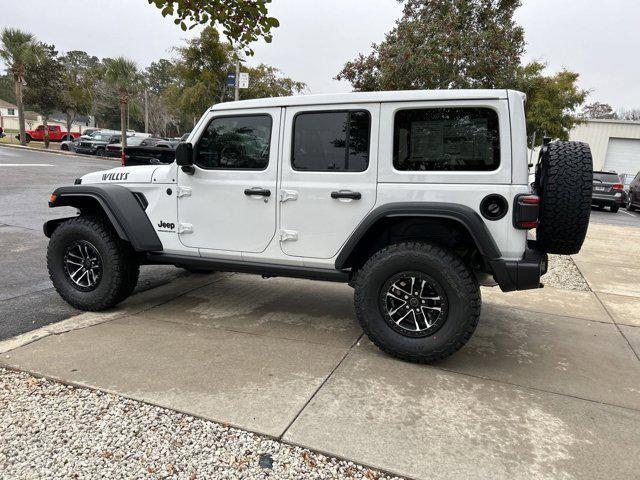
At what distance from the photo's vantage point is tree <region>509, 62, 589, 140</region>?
739 inches

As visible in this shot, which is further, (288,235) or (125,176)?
(125,176)

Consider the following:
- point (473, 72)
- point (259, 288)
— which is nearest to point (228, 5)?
point (259, 288)

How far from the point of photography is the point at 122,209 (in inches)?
156

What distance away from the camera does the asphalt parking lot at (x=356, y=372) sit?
2.42 metres

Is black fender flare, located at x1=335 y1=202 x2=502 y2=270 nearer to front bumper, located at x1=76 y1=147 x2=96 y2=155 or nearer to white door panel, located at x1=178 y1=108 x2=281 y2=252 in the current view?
white door panel, located at x1=178 y1=108 x2=281 y2=252

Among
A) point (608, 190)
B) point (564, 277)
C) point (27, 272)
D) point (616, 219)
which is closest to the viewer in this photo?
point (27, 272)

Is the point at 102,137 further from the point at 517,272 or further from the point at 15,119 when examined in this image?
the point at 15,119

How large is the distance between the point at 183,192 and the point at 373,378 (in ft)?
7.19

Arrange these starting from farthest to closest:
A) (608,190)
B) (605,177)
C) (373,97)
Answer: (605,177) < (608,190) < (373,97)

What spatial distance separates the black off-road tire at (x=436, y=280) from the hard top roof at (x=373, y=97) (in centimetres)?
102

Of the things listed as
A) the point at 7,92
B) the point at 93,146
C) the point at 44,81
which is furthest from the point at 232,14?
the point at 7,92

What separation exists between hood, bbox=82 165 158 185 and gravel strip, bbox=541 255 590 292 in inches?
193

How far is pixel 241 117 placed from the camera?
385cm

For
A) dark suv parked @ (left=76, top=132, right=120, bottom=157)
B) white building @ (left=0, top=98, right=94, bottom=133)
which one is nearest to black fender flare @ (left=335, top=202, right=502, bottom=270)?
dark suv parked @ (left=76, top=132, right=120, bottom=157)
